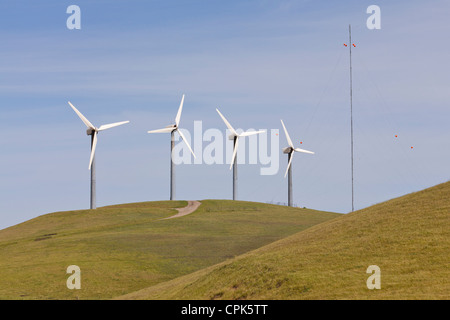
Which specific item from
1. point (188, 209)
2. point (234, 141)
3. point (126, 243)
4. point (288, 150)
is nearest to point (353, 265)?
point (126, 243)

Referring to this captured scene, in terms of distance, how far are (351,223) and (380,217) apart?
10.3 ft

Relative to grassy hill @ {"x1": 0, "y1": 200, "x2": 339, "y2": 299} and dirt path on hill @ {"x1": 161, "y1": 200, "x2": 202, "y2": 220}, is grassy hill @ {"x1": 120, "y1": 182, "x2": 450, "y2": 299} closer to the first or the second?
grassy hill @ {"x1": 0, "y1": 200, "x2": 339, "y2": 299}

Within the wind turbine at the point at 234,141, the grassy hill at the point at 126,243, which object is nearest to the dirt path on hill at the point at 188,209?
the grassy hill at the point at 126,243

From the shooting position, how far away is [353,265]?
4072 cm

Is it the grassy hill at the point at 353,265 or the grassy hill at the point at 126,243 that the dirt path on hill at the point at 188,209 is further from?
the grassy hill at the point at 353,265

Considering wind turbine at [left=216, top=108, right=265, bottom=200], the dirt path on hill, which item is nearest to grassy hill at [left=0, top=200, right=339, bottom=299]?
the dirt path on hill

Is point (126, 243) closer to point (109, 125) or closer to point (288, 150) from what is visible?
point (109, 125)

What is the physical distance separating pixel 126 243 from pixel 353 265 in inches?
1957

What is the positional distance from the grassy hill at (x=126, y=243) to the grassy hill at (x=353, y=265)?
46.6 feet

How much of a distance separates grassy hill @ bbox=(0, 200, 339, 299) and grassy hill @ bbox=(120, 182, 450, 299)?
1420 centimetres

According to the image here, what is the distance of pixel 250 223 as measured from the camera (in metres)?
103

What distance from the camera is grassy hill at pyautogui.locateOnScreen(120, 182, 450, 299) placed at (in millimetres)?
35531

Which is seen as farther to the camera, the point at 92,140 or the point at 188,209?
the point at 92,140
